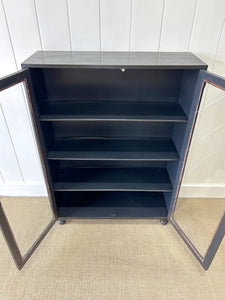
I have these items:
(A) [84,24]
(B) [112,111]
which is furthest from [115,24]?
(B) [112,111]

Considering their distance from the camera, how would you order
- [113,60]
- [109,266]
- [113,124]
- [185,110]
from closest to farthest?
1. [113,60]
2. [185,110]
3. [109,266]
4. [113,124]

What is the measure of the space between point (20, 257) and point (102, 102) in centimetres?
97

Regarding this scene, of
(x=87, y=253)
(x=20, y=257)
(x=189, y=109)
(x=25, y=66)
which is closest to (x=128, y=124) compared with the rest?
(x=189, y=109)

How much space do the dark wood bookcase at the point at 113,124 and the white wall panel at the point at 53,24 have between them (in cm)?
6

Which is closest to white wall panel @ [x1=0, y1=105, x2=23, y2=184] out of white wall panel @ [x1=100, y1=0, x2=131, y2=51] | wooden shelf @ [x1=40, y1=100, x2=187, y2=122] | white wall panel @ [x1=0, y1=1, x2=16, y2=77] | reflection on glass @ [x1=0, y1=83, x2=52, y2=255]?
reflection on glass @ [x1=0, y1=83, x2=52, y2=255]

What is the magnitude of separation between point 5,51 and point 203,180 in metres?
1.54

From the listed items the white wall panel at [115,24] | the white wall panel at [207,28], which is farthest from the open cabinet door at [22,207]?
the white wall panel at [207,28]

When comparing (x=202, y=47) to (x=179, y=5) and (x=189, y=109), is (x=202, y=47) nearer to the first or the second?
(x=179, y=5)

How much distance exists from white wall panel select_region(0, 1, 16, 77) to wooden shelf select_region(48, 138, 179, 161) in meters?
0.49

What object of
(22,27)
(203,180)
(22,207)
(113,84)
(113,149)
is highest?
(22,27)

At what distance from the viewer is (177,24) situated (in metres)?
1.09

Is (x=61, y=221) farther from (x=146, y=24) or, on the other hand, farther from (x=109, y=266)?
(x=146, y=24)

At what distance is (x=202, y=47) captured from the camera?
1140 mm

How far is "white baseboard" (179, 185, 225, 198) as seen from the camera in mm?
1635
